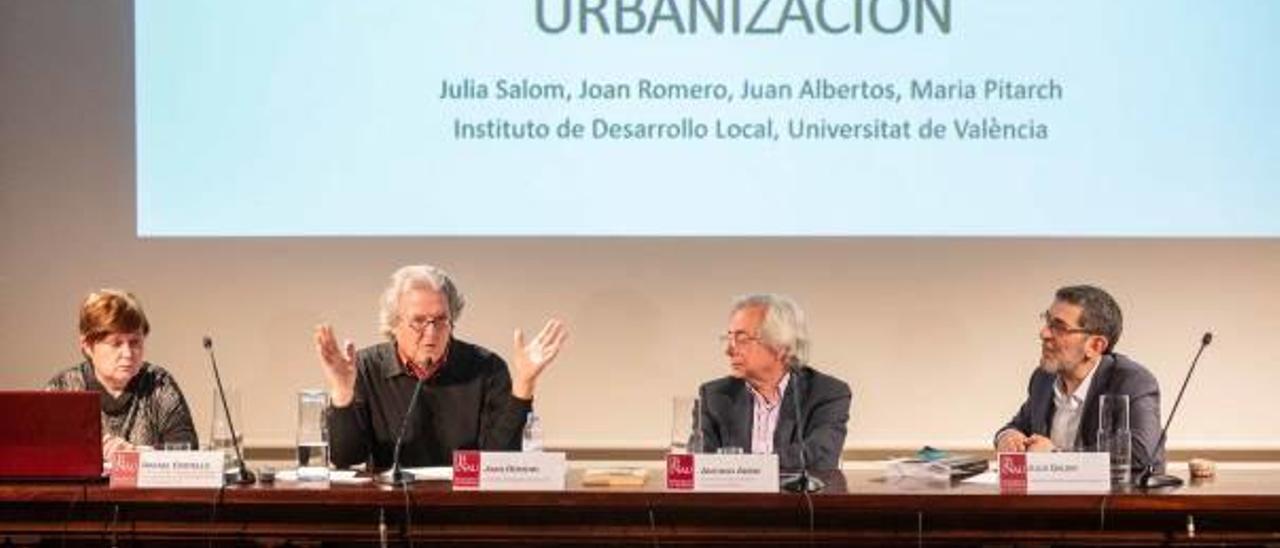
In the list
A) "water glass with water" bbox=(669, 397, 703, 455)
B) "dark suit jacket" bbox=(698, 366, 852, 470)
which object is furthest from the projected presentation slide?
"water glass with water" bbox=(669, 397, 703, 455)

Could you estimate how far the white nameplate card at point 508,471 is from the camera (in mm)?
3100

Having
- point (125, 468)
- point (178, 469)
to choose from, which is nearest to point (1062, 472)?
point (178, 469)

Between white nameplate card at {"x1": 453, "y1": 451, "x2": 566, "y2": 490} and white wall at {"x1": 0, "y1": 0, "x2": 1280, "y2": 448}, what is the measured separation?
5.63ft

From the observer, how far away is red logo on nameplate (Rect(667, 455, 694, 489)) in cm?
310

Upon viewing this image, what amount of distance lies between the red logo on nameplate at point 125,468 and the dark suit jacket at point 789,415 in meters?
1.24

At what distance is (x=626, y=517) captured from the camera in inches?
121

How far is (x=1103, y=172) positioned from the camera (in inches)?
182

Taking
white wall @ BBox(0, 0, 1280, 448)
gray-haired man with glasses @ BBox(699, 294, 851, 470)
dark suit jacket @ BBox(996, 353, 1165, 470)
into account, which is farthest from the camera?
white wall @ BBox(0, 0, 1280, 448)

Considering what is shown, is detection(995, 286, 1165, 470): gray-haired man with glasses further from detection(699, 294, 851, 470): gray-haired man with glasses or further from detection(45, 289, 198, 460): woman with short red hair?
detection(45, 289, 198, 460): woman with short red hair

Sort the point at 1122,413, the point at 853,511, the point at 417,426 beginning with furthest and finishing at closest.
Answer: the point at 417,426 < the point at 1122,413 < the point at 853,511

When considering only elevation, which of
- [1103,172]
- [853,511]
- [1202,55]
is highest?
[1202,55]

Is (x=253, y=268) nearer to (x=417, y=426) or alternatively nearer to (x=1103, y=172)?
(x=417, y=426)

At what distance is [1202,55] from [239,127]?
2.70 m

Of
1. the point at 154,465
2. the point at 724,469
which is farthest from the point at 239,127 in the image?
the point at 724,469
